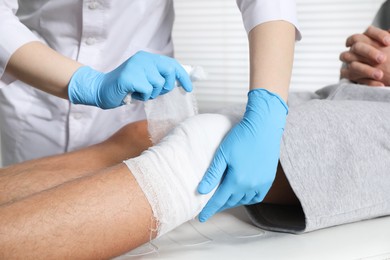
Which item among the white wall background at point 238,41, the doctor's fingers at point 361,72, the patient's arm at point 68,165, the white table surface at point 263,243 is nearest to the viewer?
the white table surface at point 263,243

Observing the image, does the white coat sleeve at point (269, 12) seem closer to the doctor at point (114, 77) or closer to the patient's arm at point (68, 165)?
the doctor at point (114, 77)

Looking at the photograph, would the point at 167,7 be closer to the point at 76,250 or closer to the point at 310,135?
the point at 310,135

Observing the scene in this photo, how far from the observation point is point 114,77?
1115 mm

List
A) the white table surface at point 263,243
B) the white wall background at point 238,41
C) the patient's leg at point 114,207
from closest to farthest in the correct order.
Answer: the patient's leg at point 114,207 < the white table surface at point 263,243 < the white wall background at point 238,41

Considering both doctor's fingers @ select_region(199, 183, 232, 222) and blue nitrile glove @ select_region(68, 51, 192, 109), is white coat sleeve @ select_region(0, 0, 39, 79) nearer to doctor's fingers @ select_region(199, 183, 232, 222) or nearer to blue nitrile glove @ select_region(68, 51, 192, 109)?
blue nitrile glove @ select_region(68, 51, 192, 109)

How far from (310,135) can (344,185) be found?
0.12m

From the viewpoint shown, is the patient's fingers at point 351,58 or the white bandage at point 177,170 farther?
the patient's fingers at point 351,58

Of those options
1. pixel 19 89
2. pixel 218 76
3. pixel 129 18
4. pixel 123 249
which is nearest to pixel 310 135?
pixel 123 249

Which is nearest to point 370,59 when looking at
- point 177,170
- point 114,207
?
point 177,170

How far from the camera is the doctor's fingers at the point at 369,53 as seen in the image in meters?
1.52

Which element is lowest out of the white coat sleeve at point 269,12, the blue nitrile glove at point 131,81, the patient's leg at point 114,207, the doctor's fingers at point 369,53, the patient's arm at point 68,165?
the patient's arm at point 68,165

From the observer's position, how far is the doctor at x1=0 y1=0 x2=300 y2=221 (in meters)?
1.07

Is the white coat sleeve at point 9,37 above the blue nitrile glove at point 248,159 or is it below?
above

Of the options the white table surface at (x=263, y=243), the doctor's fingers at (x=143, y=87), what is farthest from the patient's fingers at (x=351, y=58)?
the doctor's fingers at (x=143, y=87)
